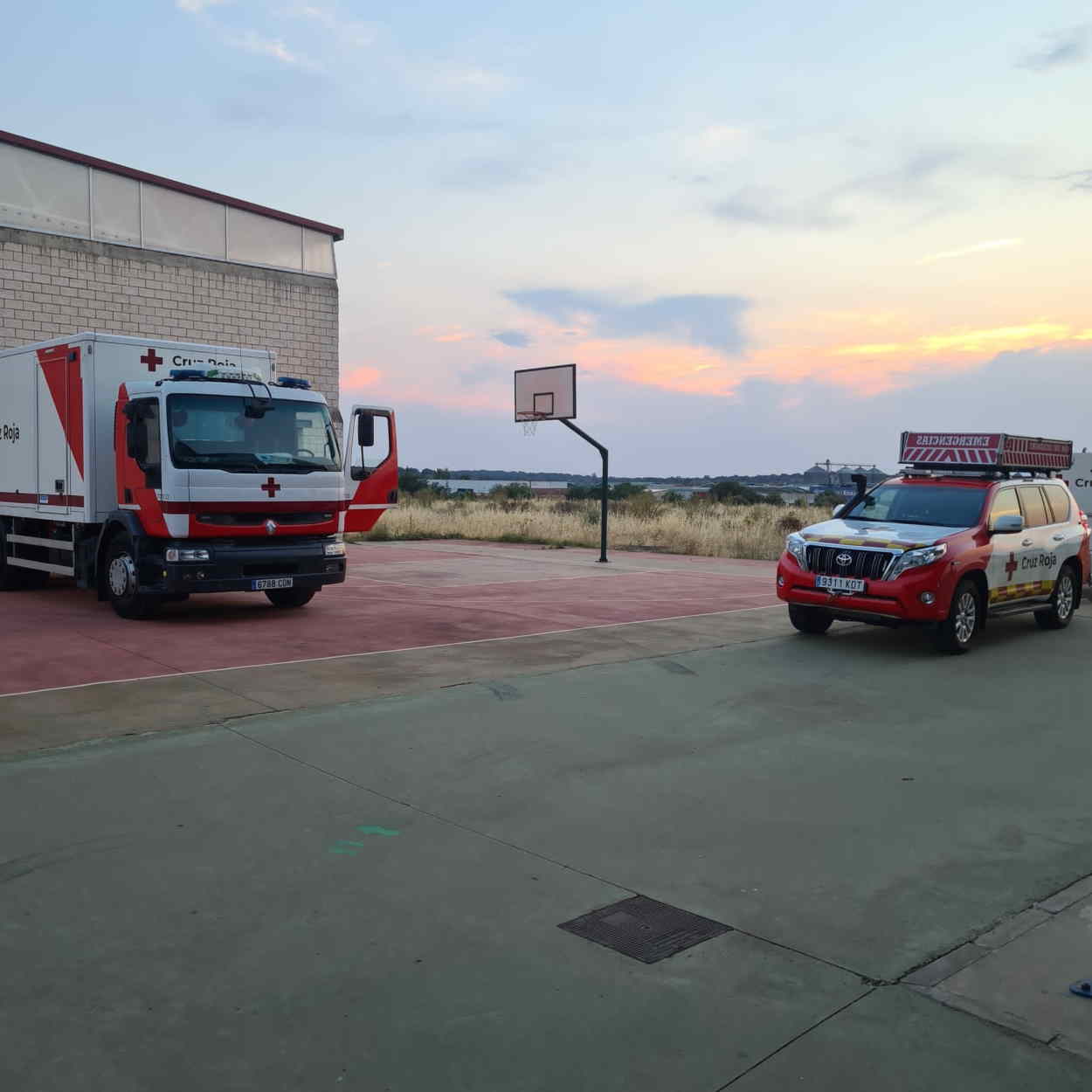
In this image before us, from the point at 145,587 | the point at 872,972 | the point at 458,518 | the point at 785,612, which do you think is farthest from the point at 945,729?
the point at 458,518

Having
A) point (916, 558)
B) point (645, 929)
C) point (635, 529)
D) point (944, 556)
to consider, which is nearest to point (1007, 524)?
point (944, 556)

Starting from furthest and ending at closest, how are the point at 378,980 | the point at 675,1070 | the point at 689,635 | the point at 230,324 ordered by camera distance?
the point at 230,324 < the point at 689,635 < the point at 378,980 < the point at 675,1070

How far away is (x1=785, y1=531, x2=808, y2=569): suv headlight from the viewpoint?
38.8ft

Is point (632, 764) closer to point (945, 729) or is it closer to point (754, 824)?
point (754, 824)

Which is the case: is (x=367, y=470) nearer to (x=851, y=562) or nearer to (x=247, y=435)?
(x=247, y=435)

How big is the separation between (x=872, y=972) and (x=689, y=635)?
27.5 feet

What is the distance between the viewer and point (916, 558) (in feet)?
36.1

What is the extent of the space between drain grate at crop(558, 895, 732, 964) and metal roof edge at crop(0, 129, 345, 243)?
23.5 meters

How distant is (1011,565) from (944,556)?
4.94 ft

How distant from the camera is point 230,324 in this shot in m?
27.0

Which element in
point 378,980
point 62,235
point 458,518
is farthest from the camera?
point 458,518

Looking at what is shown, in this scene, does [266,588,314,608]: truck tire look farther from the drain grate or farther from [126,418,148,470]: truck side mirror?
the drain grate

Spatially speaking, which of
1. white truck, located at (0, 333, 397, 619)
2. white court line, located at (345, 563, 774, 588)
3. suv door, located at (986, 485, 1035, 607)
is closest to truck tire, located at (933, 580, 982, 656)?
suv door, located at (986, 485, 1035, 607)

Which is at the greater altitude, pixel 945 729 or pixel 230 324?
pixel 230 324
